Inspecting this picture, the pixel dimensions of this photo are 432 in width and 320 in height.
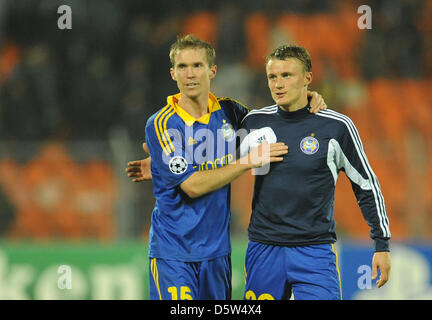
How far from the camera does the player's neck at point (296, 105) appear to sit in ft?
13.3

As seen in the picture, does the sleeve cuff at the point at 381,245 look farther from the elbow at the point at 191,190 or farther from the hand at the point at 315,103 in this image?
the elbow at the point at 191,190

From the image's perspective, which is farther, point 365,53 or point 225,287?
point 365,53

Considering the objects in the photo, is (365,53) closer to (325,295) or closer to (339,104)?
(339,104)

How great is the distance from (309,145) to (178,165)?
0.78m

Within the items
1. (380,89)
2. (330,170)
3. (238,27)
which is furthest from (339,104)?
(330,170)

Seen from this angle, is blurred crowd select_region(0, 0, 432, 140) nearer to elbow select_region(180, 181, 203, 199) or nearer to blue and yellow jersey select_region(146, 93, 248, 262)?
blue and yellow jersey select_region(146, 93, 248, 262)

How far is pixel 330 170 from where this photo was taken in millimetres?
4023

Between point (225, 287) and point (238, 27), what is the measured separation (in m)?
6.03

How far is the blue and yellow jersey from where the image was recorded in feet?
13.5

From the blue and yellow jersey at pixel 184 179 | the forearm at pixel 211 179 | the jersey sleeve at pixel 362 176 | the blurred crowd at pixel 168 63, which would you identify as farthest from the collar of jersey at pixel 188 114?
the blurred crowd at pixel 168 63

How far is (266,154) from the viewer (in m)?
3.96

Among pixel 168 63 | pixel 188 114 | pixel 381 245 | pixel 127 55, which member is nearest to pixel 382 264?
pixel 381 245

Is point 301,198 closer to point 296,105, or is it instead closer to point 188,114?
point 296,105

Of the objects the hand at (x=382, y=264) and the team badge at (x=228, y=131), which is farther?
the team badge at (x=228, y=131)
